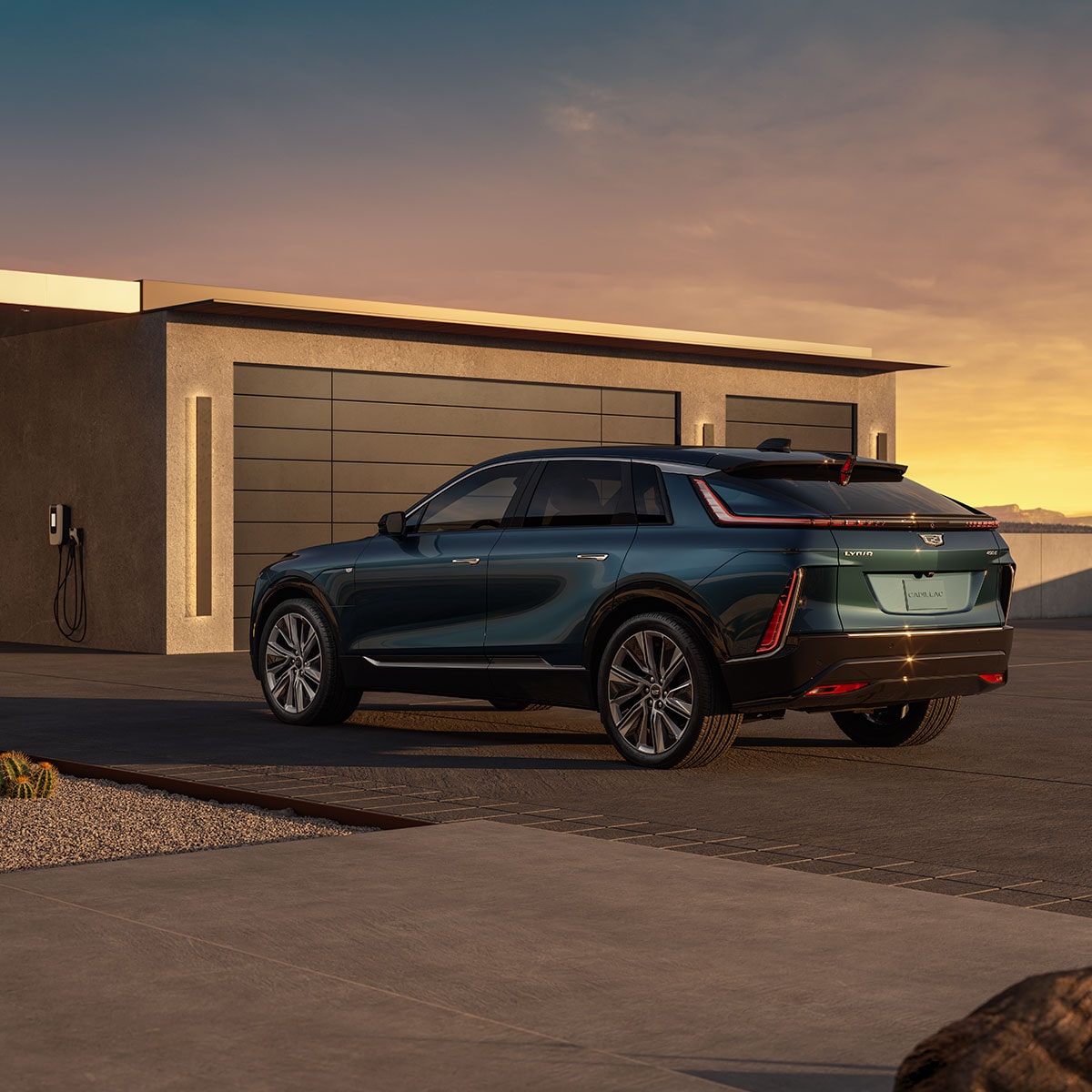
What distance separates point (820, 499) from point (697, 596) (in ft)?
2.79

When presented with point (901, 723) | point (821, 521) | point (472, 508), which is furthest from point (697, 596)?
point (472, 508)

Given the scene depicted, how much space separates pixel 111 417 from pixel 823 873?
51.7 feet

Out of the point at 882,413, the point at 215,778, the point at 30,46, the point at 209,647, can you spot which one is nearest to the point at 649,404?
the point at 882,413

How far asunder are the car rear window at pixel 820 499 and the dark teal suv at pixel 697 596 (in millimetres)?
14

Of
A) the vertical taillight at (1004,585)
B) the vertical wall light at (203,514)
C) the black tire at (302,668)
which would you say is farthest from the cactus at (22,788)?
the vertical wall light at (203,514)

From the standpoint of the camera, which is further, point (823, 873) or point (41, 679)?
point (41, 679)

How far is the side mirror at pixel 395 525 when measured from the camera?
11641 millimetres

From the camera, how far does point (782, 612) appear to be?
9281 millimetres

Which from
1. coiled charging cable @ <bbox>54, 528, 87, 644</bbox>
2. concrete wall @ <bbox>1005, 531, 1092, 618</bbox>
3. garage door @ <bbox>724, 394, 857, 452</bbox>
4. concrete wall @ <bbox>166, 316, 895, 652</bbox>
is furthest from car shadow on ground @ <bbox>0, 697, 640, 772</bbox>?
concrete wall @ <bbox>1005, 531, 1092, 618</bbox>

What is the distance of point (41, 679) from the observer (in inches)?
636

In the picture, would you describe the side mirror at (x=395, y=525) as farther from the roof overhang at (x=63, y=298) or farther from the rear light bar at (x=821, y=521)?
the roof overhang at (x=63, y=298)

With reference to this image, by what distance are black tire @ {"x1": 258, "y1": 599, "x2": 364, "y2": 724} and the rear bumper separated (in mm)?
3400

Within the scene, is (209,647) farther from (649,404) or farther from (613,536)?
(613,536)

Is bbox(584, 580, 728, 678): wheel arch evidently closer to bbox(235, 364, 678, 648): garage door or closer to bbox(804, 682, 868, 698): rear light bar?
bbox(804, 682, 868, 698): rear light bar
